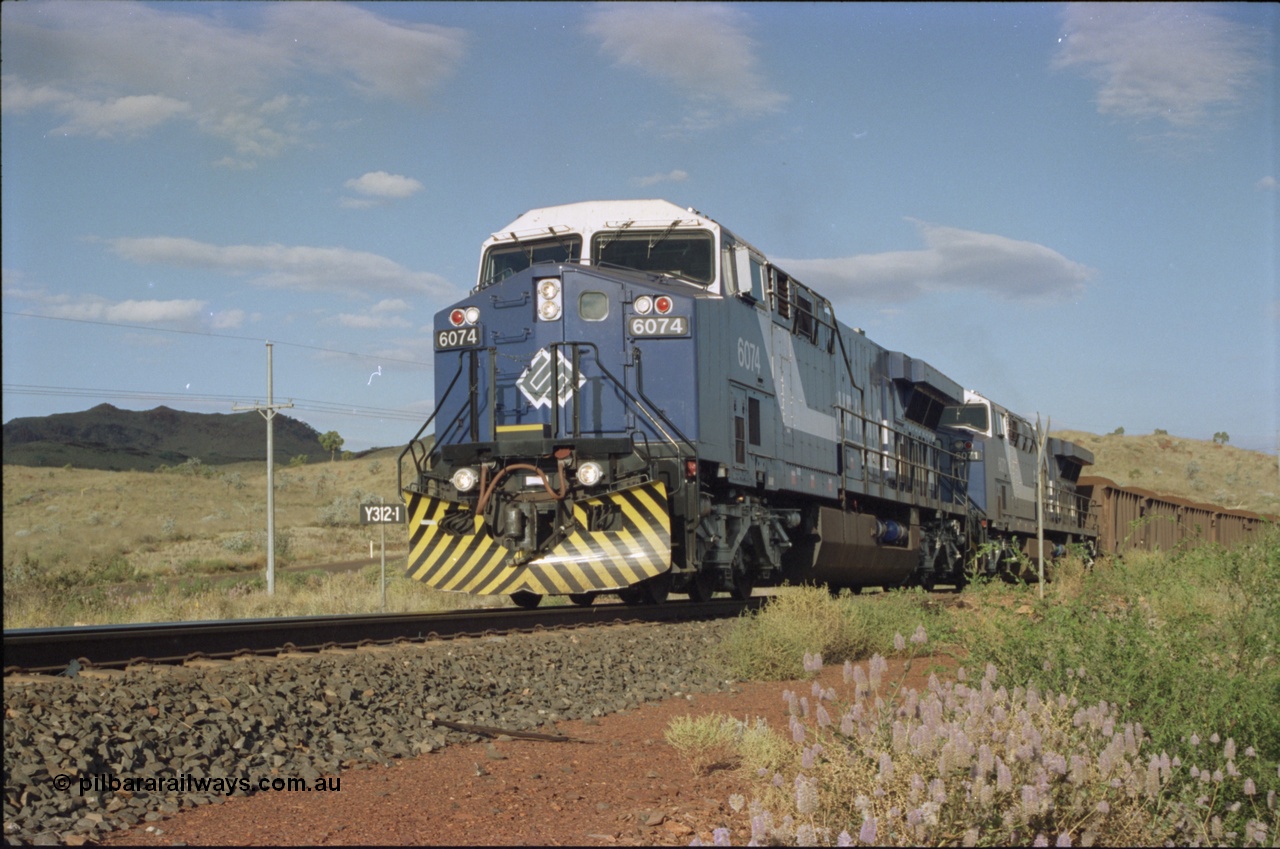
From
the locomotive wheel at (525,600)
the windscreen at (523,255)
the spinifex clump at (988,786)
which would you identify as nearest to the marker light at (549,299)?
the windscreen at (523,255)

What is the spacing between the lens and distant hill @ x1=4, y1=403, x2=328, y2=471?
2901 inches

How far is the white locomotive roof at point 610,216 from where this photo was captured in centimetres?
1241

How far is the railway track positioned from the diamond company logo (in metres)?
2.25

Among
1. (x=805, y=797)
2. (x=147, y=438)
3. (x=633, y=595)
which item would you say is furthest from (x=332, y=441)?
(x=805, y=797)

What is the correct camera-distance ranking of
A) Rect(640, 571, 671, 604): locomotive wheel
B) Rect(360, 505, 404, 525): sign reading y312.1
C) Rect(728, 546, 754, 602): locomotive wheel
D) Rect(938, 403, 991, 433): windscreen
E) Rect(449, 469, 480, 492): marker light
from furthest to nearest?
Rect(938, 403, 991, 433): windscreen → Rect(360, 505, 404, 525): sign reading y312.1 → Rect(640, 571, 671, 604): locomotive wheel → Rect(728, 546, 754, 602): locomotive wheel → Rect(449, 469, 480, 492): marker light

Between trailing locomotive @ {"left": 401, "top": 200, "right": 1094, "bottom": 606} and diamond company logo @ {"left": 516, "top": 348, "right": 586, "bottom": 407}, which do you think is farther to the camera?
diamond company logo @ {"left": 516, "top": 348, "right": 586, "bottom": 407}

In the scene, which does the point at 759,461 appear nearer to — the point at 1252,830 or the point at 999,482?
the point at 1252,830

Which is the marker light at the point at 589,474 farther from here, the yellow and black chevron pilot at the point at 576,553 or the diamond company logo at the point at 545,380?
the diamond company logo at the point at 545,380

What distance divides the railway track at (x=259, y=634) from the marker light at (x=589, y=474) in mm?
1460

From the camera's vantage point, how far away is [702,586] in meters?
13.7

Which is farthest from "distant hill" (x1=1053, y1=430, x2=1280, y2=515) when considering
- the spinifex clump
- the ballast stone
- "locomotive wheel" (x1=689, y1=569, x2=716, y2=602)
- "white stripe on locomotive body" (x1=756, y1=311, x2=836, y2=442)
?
the spinifex clump

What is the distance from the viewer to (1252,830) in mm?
3865

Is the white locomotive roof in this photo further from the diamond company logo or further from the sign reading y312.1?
the sign reading y312.1

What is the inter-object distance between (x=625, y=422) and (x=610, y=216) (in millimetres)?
2475
